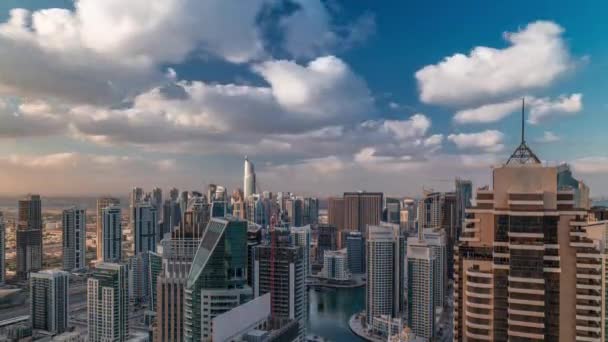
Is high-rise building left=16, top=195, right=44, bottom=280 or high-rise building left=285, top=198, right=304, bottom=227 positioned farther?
high-rise building left=285, top=198, right=304, bottom=227

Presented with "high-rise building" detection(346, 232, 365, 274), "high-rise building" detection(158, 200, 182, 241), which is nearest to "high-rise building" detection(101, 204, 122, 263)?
"high-rise building" detection(158, 200, 182, 241)

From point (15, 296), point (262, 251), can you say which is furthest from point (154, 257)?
point (262, 251)

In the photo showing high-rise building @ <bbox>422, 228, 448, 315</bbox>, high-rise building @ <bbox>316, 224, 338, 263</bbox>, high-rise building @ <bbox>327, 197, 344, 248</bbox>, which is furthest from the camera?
high-rise building @ <bbox>327, 197, 344, 248</bbox>

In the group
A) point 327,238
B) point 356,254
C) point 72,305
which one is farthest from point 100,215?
point 327,238

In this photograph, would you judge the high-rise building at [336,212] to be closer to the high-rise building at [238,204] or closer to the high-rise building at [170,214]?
the high-rise building at [238,204]

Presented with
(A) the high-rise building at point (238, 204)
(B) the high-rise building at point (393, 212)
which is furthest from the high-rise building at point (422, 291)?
(B) the high-rise building at point (393, 212)

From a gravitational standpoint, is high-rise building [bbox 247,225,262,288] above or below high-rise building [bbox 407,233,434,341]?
above

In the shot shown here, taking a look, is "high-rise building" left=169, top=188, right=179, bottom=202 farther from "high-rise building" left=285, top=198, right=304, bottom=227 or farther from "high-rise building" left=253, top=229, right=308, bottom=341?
"high-rise building" left=253, top=229, right=308, bottom=341
